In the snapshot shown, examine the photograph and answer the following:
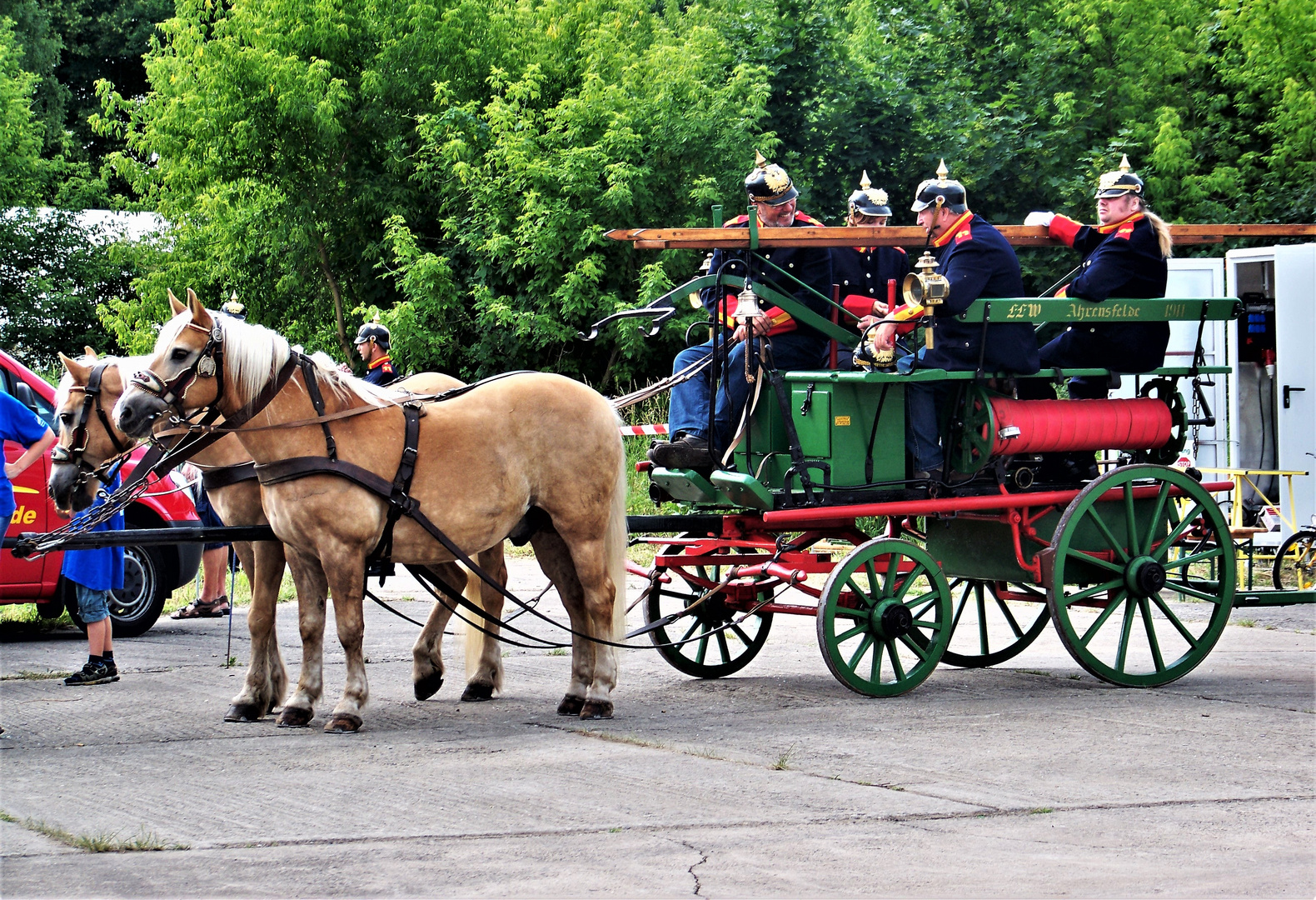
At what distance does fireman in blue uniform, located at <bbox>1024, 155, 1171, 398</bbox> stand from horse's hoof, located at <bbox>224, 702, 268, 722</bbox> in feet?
15.3

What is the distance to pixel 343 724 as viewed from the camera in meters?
7.00

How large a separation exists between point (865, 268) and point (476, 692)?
350 centimetres

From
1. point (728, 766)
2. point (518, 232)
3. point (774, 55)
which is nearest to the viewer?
point (728, 766)

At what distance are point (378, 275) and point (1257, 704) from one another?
18.1 meters

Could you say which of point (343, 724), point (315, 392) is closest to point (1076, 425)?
point (315, 392)

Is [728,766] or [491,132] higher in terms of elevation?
[491,132]

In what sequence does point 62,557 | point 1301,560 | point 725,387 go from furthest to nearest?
1. point 1301,560
2. point 62,557
3. point 725,387

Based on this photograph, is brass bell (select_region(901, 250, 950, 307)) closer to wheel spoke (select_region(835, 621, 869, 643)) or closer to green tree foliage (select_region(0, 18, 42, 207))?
wheel spoke (select_region(835, 621, 869, 643))

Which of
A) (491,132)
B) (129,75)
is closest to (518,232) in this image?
(491,132)

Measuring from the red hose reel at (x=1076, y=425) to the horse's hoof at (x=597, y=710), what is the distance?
244cm

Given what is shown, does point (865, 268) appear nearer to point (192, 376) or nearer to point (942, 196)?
point (942, 196)

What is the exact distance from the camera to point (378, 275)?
23.7 m

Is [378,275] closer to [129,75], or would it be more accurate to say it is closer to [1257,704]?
[1257,704]

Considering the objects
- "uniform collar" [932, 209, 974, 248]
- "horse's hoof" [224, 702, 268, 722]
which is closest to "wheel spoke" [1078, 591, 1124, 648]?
"uniform collar" [932, 209, 974, 248]
